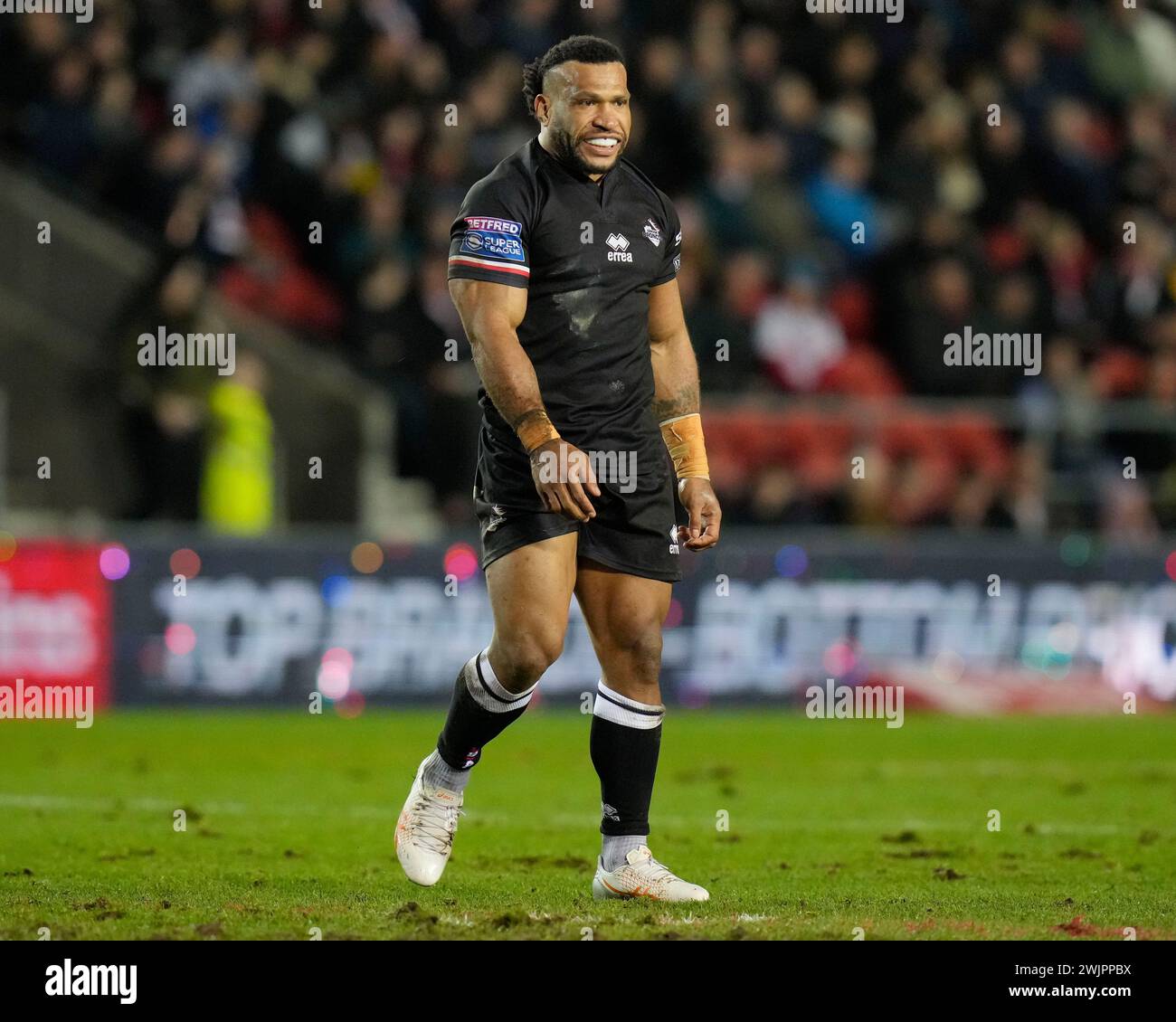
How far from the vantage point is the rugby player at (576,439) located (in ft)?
21.2

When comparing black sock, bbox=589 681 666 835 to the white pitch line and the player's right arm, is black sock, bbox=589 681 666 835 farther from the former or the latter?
the white pitch line

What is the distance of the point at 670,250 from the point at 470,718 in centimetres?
170

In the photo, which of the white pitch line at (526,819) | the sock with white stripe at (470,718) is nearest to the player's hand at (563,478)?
the sock with white stripe at (470,718)

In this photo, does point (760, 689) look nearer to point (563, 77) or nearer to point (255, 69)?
point (255, 69)

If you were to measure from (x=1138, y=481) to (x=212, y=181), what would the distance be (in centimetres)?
754

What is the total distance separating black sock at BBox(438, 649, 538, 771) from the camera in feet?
21.9

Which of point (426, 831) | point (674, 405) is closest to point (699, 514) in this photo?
point (674, 405)

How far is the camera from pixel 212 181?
51.9 ft

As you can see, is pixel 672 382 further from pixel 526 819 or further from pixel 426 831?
pixel 526 819

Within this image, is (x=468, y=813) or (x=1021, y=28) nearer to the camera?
(x=468, y=813)

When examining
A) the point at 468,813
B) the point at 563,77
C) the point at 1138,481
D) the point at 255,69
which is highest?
the point at 255,69

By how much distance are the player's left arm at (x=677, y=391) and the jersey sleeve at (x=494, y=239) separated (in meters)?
0.61

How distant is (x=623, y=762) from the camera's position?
672 cm
